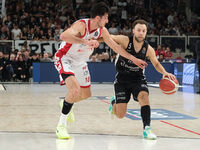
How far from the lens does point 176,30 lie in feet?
71.6

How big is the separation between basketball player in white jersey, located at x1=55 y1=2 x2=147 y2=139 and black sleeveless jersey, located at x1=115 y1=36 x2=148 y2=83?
32 centimetres

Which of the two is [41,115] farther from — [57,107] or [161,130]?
[161,130]

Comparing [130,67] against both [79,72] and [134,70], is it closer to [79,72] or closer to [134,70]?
[134,70]

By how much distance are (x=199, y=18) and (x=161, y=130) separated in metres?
20.4

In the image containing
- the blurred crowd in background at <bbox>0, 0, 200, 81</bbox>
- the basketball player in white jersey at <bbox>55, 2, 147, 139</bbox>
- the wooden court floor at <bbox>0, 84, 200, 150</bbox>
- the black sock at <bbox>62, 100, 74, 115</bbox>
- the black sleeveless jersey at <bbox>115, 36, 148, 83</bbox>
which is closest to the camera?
the wooden court floor at <bbox>0, 84, 200, 150</bbox>

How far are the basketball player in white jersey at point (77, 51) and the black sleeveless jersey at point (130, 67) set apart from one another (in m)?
0.32

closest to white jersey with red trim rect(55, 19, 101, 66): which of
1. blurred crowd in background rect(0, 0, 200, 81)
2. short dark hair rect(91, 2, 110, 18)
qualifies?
short dark hair rect(91, 2, 110, 18)

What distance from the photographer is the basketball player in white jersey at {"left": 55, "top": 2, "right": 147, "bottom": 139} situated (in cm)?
507

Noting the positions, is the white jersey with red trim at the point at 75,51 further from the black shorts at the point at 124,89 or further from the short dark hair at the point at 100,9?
the black shorts at the point at 124,89

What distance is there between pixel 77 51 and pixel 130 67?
2.74 feet

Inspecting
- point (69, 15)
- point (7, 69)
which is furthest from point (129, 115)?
point (69, 15)

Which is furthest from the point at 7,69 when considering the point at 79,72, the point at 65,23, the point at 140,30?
the point at 140,30

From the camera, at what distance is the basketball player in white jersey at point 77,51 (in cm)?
507

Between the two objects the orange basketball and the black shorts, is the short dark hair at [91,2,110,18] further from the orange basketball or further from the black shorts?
the orange basketball
